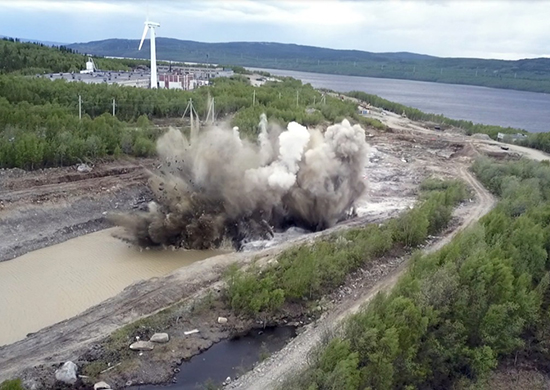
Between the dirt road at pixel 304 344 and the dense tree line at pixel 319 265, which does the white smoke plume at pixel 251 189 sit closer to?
the dense tree line at pixel 319 265

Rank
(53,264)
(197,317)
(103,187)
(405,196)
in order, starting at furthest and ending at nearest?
(405,196) < (103,187) < (53,264) < (197,317)

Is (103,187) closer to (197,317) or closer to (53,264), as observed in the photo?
(53,264)

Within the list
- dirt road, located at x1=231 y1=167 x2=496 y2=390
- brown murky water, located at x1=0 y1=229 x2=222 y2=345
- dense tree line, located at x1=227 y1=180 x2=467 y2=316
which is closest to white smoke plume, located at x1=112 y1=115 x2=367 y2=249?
brown murky water, located at x1=0 y1=229 x2=222 y2=345

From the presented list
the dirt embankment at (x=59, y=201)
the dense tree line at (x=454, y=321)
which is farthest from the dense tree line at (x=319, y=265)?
the dirt embankment at (x=59, y=201)

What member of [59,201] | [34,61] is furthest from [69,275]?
[34,61]

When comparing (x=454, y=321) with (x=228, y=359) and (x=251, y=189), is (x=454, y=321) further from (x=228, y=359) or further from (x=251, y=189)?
(x=251, y=189)

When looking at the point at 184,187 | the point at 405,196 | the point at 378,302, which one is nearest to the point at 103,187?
the point at 184,187
